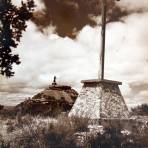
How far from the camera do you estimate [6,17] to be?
324 inches

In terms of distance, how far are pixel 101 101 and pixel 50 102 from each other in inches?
115

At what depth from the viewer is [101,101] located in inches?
527

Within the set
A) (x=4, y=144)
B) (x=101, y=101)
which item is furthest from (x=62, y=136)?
(x=101, y=101)

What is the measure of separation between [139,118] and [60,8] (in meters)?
4.01


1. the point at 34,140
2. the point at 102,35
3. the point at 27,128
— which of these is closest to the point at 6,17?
the point at 34,140

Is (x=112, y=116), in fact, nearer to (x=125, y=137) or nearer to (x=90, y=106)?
(x=90, y=106)

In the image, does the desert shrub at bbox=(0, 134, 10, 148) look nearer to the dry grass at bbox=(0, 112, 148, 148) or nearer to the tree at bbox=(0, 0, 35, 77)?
the dry grass at bbox=(0, 112, 148, 148)

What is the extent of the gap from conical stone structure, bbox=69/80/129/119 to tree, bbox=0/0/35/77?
5.35 metres

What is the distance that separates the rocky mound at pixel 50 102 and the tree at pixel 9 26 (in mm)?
7272

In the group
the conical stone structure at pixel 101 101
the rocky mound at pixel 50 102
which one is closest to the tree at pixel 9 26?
the conical stone structure at pixel 101 101

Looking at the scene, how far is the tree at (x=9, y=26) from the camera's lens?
320 inches

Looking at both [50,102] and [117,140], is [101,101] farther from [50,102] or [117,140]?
[50,102]

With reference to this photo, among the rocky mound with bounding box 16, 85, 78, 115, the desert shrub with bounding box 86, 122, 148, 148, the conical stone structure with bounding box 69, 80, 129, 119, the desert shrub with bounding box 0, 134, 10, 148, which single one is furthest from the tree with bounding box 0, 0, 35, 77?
the rocky mound with bounding box 16, 85, 78, 115

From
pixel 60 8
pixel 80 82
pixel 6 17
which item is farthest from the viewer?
pixel 80 82
